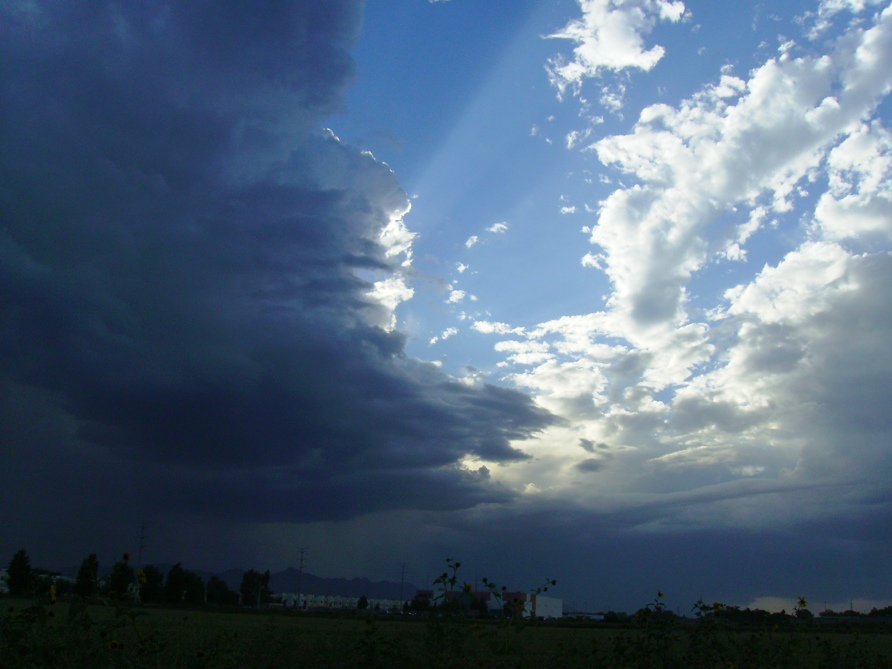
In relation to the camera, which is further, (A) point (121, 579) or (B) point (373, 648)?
(B) point (373, 648)

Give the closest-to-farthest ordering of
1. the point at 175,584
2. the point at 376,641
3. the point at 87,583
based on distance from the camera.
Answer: the point at 87,583 < the point at 376,641 < the point at 175,584

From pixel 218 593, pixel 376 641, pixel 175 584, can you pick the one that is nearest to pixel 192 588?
pixel 175 584

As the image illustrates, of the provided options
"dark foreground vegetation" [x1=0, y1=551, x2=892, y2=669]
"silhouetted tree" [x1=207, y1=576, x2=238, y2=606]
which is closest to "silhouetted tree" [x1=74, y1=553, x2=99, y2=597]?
"dark foreground vegetation" [x1=0, y1=551, x2=892, y2=669]

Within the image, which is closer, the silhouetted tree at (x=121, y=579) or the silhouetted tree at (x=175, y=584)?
the silhouetted tree at (x=121, y=579)

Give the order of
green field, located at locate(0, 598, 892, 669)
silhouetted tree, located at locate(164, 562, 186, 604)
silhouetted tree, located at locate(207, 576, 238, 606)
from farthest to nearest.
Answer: silhouetted tree, located at locate(207, 576, 238, 606) → silhouetted tree, located at locate(164, 562, 186, 604) → green field, located at locate(0, 598, 892, 669)

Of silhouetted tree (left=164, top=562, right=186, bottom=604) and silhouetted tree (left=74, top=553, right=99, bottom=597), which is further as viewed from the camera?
silhouetted tree (left=164, top=562, right=186, bottom=604)

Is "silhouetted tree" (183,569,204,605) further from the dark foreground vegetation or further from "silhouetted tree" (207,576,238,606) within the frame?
the dark foreground vegetation

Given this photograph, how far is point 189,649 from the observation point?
18891mm

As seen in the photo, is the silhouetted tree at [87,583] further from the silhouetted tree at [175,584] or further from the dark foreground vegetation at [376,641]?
the silhouetted tree at [175,584]

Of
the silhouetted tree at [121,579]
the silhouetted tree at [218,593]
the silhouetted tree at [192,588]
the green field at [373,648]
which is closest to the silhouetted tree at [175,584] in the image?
the silhouetted tree at [192,588]

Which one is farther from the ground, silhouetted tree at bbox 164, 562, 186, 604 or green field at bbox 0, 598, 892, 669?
green field at bbox 0, 598, 892, 669

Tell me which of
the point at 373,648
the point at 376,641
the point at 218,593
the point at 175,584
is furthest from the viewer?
the point at 218,593

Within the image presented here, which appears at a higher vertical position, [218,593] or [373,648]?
[373,648]

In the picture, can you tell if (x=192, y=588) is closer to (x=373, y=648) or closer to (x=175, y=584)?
(x=175, y=584)
